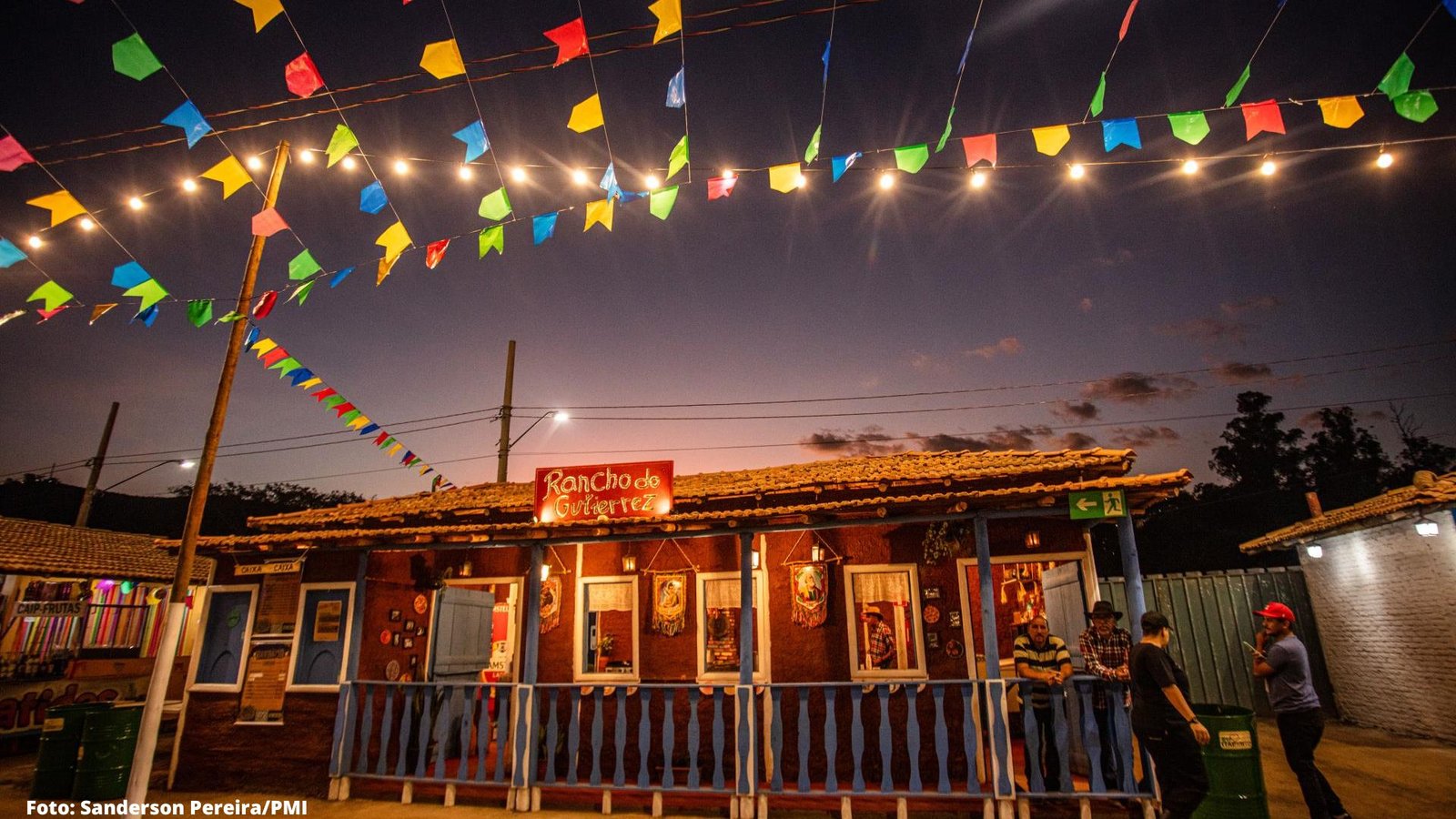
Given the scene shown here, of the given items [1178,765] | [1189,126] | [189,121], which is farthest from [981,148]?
[189,121]

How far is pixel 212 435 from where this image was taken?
746cm

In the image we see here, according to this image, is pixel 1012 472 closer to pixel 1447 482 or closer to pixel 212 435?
pixel 1447 482

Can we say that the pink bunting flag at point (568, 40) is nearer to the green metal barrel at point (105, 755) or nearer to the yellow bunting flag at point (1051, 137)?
the yellow bunting flag at point (1051, 137)

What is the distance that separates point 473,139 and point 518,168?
0.79 metres

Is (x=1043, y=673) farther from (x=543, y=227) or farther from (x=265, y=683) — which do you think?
(x=265, y=683)

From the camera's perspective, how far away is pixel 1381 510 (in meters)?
9.59

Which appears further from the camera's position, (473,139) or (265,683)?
(265,683)

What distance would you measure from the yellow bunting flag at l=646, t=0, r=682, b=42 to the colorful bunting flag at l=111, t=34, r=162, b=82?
4.03m

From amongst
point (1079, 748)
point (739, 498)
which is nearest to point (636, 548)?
point (739, 498)

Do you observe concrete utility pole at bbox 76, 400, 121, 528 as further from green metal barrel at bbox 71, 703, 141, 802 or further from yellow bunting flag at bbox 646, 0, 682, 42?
yellow bunting flag at bbox 646, 0, 682, 42

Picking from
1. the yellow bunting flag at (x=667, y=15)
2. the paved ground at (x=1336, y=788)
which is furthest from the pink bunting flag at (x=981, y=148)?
the paved ground at (x=1336, y=788)

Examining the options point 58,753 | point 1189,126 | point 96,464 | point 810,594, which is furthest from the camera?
point 96,464

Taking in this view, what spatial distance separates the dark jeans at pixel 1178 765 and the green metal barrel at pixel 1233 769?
0.63 meters

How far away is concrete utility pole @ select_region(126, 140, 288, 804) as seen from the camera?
6.26 meters
